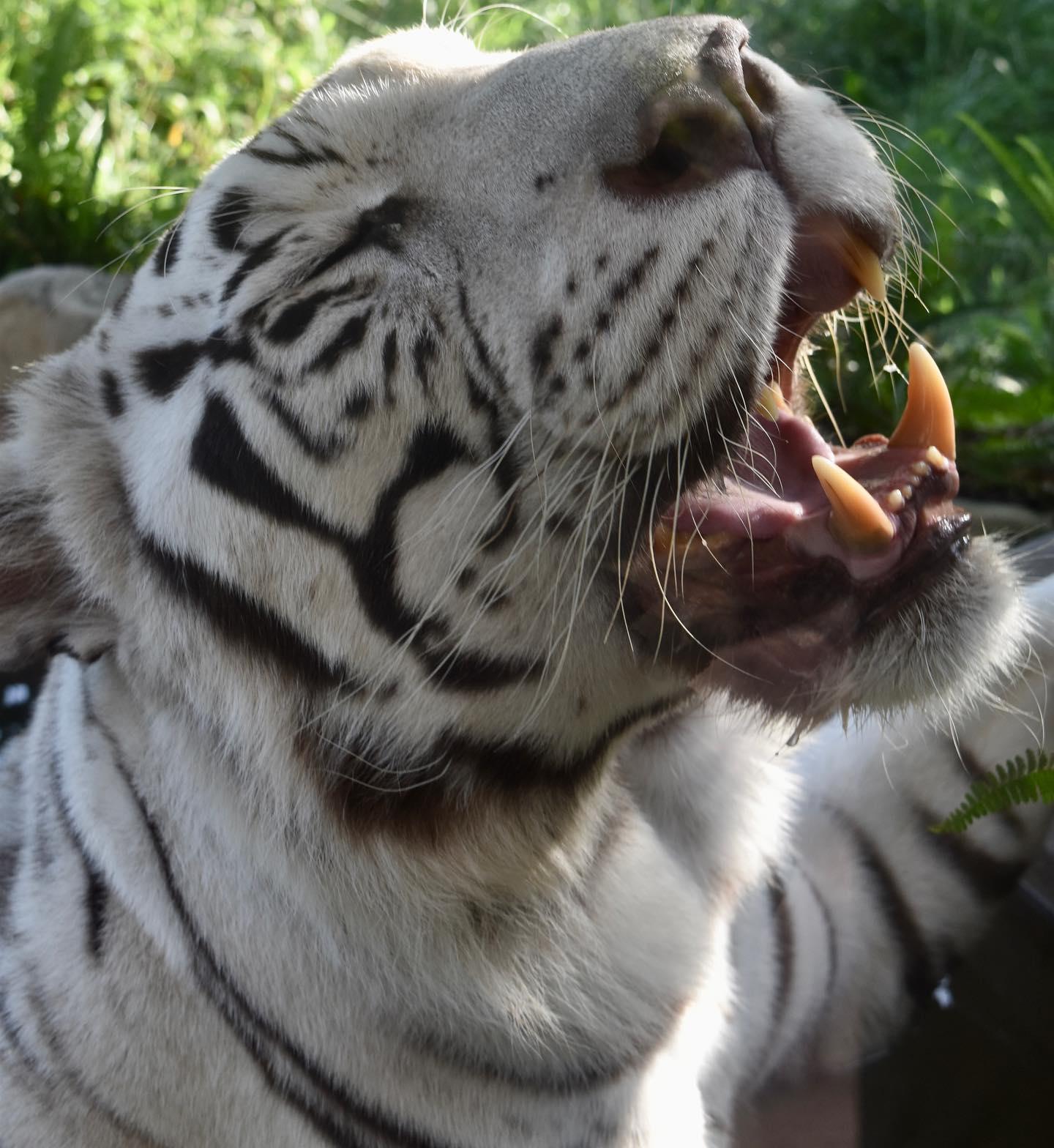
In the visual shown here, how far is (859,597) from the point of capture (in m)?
1.18

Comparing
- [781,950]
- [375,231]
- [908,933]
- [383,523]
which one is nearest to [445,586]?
[383,523]

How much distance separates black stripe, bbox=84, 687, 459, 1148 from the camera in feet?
4.21

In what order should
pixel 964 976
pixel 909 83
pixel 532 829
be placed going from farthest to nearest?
1. pixel 909 83
2. pixel 964 976
3. pixel 532 829

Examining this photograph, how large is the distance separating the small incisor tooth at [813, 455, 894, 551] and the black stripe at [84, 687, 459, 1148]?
2.54 ft

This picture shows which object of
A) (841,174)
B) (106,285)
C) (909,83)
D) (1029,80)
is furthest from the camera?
(909,83)

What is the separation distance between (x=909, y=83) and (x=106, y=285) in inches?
117

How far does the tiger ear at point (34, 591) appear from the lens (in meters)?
1.28

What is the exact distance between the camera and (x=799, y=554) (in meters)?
1.19

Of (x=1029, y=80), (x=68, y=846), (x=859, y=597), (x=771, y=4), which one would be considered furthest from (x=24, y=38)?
(x=859, y=597)

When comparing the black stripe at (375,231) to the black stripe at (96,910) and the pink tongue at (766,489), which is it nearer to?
the pink tongue at (766,489)

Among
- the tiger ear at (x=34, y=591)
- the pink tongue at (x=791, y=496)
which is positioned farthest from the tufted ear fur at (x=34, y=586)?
the pink tongue at (x=791, y=496)

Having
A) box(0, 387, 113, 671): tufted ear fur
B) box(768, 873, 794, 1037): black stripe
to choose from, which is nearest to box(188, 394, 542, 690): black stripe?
box(0, 387, 113, 671): tufted ear fur

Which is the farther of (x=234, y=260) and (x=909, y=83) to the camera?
(x=909, y=83)

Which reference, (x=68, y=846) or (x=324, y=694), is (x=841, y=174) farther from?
(x=68, y=846)
